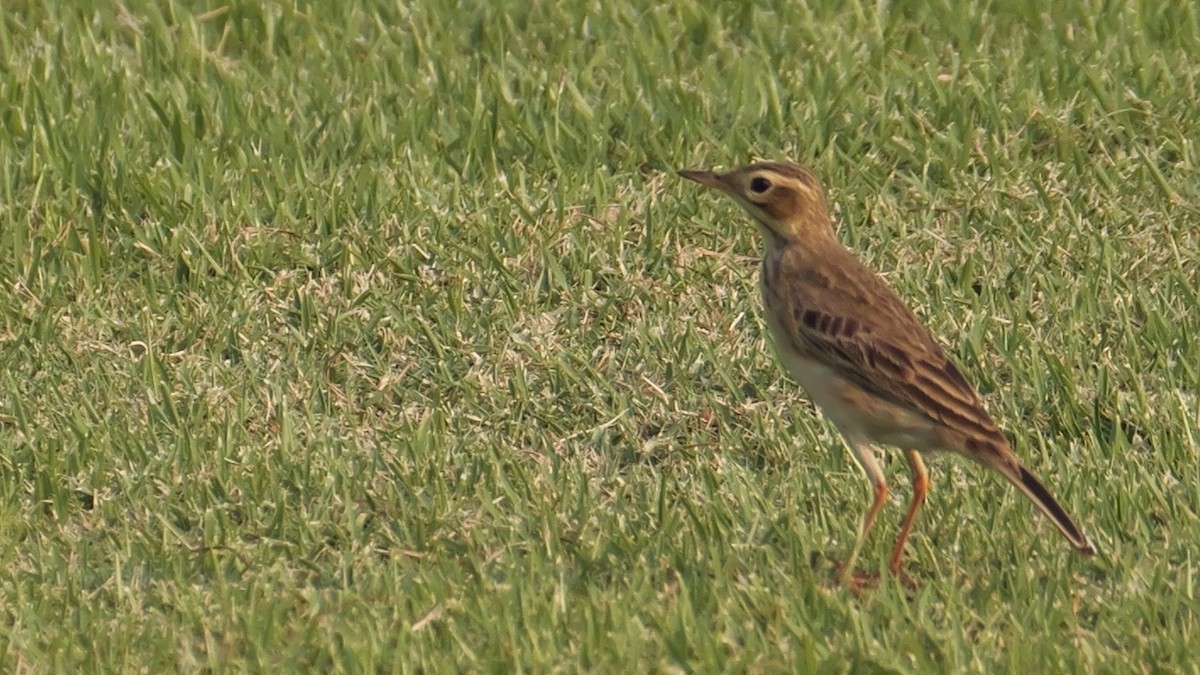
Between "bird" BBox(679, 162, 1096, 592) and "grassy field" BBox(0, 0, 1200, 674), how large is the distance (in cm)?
29

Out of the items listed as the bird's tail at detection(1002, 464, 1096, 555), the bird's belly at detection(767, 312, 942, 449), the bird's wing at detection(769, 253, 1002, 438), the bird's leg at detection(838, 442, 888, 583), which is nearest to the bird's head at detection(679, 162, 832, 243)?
the bird's wing at detection(769, 253, 1002, 438)

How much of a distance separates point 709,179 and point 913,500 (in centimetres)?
119

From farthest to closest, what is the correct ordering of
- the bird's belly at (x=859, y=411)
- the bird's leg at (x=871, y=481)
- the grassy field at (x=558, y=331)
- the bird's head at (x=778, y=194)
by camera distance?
1. the bird's head at (x=778, y=194)
2. the bird's leg at (x=871, y=481)
3. the bird's belly at (x=859, y=411)
4. the grassy field at (x=558, y=331)

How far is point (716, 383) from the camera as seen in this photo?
A: 24.8 ft

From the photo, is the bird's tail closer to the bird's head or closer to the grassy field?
the grassy field

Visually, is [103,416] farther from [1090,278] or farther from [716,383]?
[1090,278]

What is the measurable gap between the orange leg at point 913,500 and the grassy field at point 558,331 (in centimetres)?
13

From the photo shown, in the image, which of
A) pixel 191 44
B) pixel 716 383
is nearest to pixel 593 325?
pixel 716 383

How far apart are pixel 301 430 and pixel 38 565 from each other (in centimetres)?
112

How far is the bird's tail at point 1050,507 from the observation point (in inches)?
230

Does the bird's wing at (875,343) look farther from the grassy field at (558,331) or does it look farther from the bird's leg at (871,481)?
the grassy field at (558,331)

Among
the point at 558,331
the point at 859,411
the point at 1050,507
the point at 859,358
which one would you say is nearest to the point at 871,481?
the point at 859,411

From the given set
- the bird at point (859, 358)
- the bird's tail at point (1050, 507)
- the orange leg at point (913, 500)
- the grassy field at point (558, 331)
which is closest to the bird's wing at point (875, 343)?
the bird at point (859, 358)

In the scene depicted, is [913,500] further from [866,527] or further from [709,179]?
[709,179]
